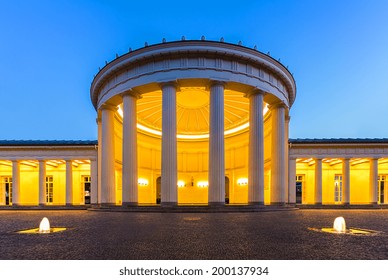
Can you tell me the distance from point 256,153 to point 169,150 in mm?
8237

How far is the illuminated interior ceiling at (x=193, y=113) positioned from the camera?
1378 inches

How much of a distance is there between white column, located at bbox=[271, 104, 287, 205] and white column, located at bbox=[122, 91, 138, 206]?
570 inches

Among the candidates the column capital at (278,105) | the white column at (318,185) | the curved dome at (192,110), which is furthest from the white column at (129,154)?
the white column at (318,185)

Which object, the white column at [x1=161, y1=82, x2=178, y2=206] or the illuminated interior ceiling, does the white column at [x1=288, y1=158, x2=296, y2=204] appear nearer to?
the illuminated interior ceiling

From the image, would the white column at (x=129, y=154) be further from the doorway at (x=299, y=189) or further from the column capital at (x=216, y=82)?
the doorway at (x=299, y=189)

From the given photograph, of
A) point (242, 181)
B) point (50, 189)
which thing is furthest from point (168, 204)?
point (50, 189)

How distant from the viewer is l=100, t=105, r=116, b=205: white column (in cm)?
2819

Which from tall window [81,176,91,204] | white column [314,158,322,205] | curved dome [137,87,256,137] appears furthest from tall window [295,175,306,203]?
tall window [81,176,91,204]

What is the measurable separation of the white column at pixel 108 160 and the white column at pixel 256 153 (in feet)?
47.6

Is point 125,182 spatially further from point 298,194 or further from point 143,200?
point 298,194

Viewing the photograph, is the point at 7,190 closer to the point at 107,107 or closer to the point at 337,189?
the point at 107,107

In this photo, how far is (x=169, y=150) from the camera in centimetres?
2334

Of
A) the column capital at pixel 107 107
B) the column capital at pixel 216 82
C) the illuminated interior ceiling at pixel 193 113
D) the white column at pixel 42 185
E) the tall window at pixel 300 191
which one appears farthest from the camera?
the tall window at pixel 300 191
